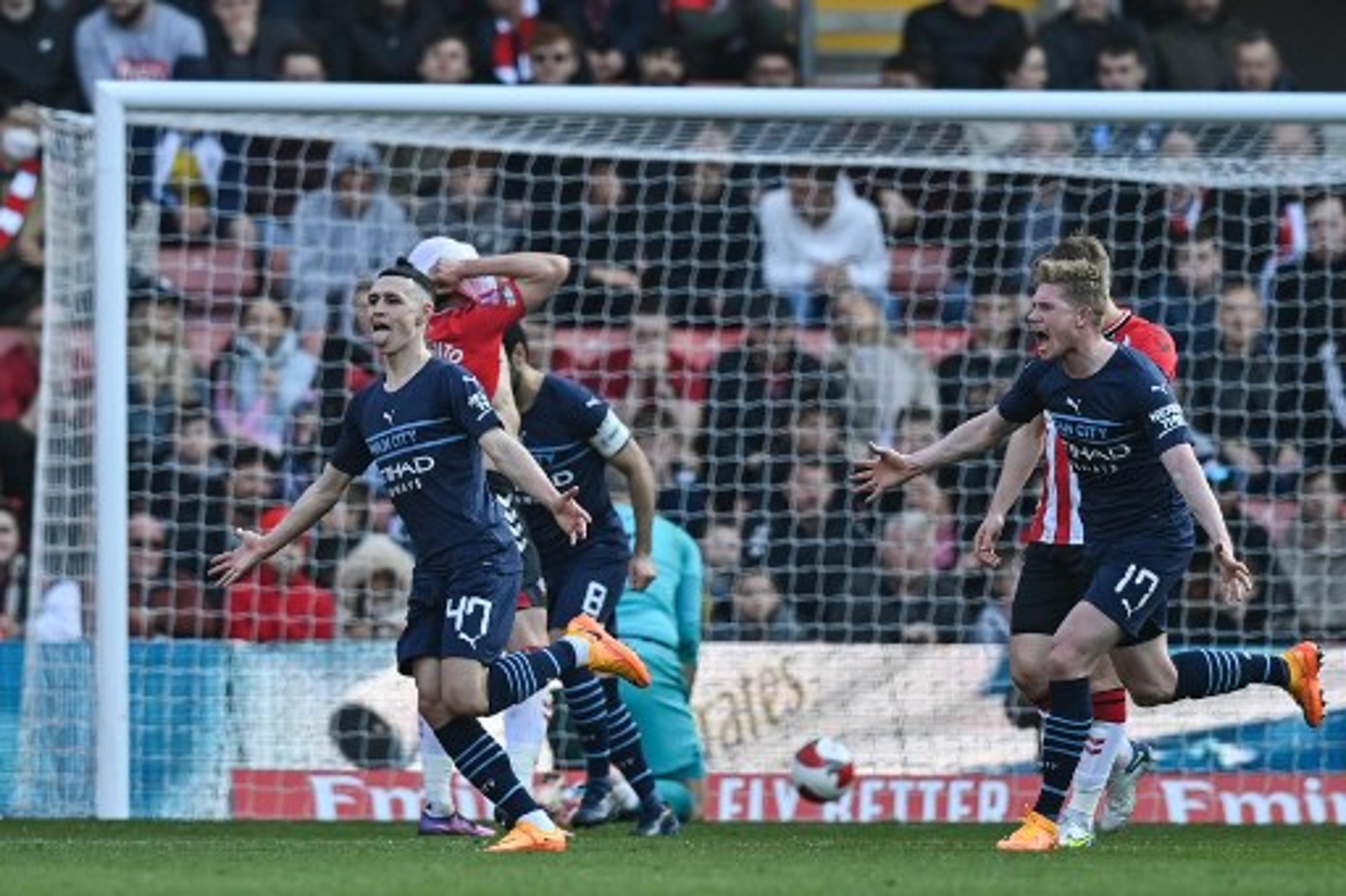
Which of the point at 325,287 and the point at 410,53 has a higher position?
the point at 410,53

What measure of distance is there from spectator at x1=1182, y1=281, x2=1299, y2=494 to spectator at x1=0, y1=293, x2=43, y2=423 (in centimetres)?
586

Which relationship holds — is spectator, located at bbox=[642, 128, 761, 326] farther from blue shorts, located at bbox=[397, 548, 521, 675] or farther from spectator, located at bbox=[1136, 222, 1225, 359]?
blue shorts, located at bbox=[397, 548, 521, 675]

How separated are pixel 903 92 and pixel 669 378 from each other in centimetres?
225

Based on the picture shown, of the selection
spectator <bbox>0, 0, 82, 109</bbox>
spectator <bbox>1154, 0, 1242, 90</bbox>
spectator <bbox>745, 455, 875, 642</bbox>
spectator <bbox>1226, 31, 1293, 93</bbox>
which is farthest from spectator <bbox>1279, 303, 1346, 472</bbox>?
spectator <bbox>0, 0, 82, 109</bbox>

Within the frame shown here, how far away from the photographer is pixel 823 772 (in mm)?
13789

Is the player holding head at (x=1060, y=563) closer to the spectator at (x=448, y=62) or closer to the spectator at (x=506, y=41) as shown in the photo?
the spectator at (x=448, y=62)

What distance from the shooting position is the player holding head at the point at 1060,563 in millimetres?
11695

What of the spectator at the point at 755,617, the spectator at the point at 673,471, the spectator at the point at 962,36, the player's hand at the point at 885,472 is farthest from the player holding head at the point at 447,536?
the spectator at the point at 962,36

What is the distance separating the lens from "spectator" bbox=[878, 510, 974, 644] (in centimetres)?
1598

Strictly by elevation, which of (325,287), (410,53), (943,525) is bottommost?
(943,525)

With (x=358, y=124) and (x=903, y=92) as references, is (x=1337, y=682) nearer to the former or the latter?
(x=903, y=92)

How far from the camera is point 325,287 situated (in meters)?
16.3

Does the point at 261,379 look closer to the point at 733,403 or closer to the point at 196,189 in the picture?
the point at 196,189

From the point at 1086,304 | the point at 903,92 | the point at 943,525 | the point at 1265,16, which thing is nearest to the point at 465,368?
the point at 1086,304
